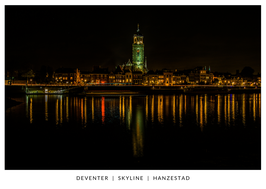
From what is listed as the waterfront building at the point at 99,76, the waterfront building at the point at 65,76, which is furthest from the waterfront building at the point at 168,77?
the waterfront building at the point at 65,76

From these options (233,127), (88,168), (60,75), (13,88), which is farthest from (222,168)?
(60,75)

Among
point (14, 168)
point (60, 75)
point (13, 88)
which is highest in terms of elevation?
point (60, 75)

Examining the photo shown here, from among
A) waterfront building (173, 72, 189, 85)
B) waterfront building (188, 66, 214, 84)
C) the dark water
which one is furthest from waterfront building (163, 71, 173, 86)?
the dark water

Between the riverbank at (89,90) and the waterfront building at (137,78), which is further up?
the waterfront building at (137,78)

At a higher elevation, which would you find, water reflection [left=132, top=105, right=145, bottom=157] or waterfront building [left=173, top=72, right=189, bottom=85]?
waterfront building [left=173, top=72, right=189, bottom=85]

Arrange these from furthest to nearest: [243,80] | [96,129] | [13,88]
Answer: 1. [243,80]
2. [13,88]
3. [96,129]

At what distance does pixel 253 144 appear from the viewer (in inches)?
565

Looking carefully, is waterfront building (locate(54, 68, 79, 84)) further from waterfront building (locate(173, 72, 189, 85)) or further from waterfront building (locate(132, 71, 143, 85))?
waterfront building (locate(173, 72, 189, 85))

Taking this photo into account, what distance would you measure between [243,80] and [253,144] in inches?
6826

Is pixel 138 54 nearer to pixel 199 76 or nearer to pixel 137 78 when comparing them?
pixel 137 78

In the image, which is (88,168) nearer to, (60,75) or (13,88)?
(13,88)

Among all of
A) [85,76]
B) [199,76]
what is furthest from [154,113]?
[199,76]

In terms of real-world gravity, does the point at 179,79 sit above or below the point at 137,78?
below

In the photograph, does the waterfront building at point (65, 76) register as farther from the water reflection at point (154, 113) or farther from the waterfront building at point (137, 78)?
the water reflection at point (154, 113)
